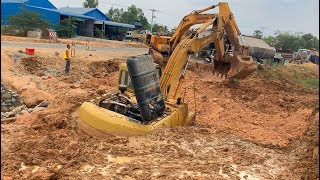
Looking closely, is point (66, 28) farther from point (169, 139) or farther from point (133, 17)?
point (169, 139)

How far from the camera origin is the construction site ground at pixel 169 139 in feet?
22.1

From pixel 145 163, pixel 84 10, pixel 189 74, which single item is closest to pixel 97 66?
pixel 189 74

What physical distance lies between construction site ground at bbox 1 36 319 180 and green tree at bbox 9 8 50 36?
1872cm

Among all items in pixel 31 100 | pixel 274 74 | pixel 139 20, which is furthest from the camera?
pixel 139 20

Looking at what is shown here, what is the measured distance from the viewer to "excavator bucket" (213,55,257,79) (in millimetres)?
13594

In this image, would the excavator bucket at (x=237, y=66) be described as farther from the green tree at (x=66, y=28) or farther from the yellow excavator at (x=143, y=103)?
the green tree at (x=66, y=28)

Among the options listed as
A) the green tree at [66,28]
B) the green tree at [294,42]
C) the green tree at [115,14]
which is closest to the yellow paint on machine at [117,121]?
the green tree at [66,28]

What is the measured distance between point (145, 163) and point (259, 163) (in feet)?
7.04

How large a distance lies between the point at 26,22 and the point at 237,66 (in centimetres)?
2732

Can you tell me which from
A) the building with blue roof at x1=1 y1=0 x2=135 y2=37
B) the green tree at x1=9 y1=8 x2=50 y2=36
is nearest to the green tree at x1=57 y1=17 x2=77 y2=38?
the building with blue roof at x1=1 y1=0 x2=135 y2=37

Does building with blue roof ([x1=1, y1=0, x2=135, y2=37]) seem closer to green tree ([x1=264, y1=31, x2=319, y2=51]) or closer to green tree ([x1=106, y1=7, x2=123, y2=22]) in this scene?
green tree ([x1=106, y1=7, x2=123, y2=22])

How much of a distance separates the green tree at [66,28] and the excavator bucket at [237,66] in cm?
3012

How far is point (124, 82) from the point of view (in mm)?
10258

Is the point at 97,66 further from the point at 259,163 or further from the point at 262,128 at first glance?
the point at 259,163
